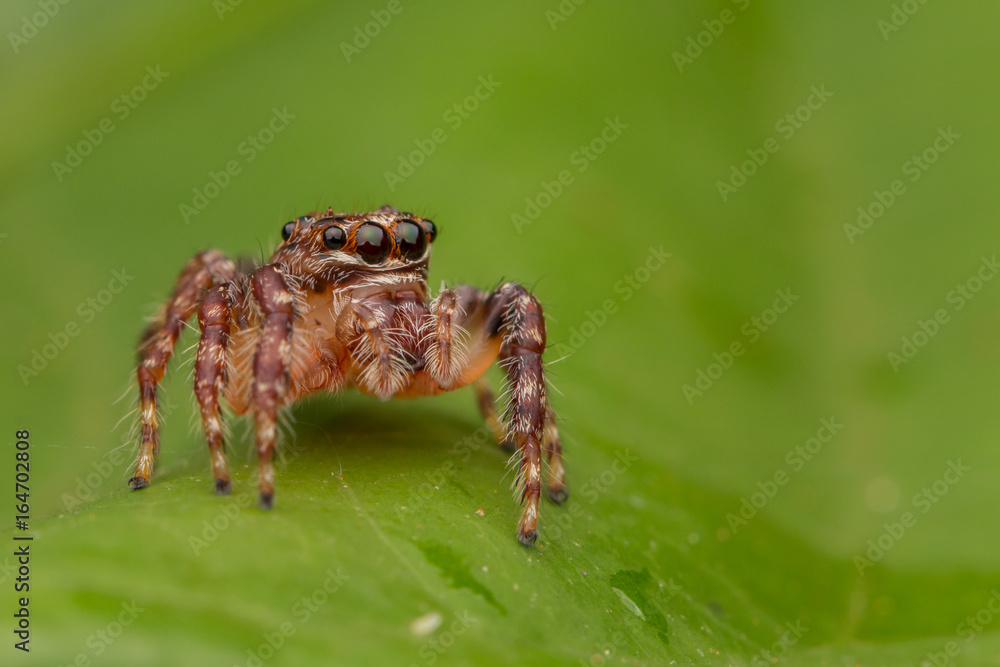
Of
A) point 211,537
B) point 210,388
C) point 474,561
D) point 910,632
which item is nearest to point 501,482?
point 474,561

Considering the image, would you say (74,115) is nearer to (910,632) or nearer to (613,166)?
(613,166)

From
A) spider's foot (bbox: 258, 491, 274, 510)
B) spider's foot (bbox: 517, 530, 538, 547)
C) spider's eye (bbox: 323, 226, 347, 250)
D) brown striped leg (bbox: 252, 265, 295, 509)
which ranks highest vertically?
spider's eye (bbox: 323, 226, 347, 250)

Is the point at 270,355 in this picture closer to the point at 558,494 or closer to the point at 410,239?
the point at 410,239

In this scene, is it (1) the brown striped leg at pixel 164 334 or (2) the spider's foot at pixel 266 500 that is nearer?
(2) the spider's foot at pixel 266 500

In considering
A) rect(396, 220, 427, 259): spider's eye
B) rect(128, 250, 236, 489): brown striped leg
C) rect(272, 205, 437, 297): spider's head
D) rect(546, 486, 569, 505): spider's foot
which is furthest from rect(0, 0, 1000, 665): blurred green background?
rect(396, 220, 427, 259): spider's eye

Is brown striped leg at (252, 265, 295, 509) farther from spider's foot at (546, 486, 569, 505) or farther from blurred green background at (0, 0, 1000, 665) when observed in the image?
spider's foot at (546, 486, 569, 505)

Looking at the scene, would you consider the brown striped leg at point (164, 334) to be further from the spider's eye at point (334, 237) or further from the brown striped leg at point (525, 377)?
the brown striped leg at point (525, 377)

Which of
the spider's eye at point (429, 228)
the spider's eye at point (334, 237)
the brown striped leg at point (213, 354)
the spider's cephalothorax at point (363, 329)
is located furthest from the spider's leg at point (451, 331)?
the brown striped leg at point (213, 354)

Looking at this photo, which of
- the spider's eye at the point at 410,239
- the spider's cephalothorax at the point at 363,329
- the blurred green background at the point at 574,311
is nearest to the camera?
the blurred green background at the point at 574,311
